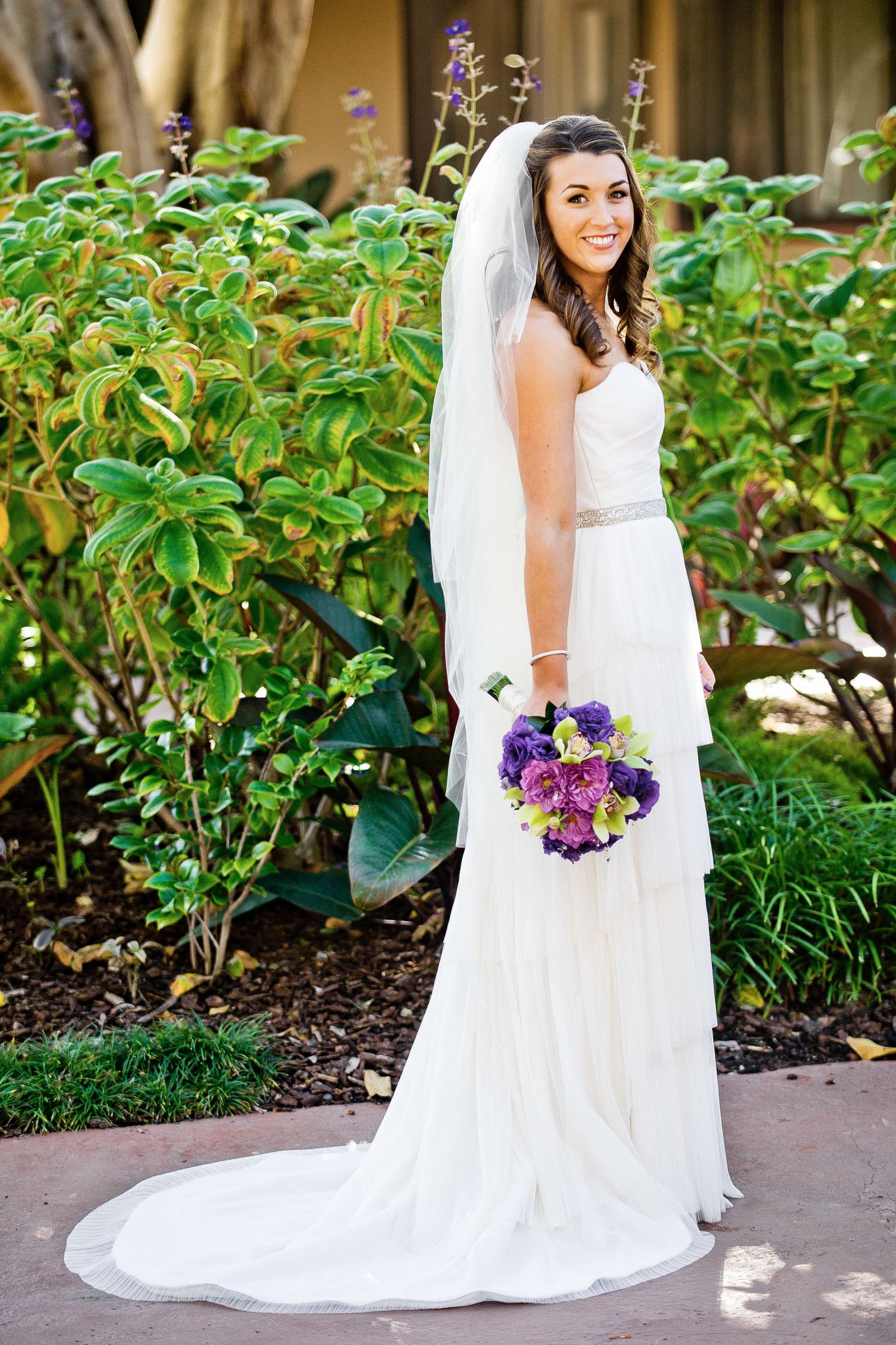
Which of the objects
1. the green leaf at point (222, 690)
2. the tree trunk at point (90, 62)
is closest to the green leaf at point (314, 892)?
the green leaf at point (222, 690)

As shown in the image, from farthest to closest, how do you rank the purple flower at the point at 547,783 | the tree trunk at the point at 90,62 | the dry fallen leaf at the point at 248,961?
the tree trunk at the point at 90,62 < the dry fallen leaf at the point at 248,961 < the purple flower at the point at 547,783

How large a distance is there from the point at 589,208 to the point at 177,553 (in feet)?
3.63

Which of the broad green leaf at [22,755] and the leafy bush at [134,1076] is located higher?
the broad green leaf at [22,755]

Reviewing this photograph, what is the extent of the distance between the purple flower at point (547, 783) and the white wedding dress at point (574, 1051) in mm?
315

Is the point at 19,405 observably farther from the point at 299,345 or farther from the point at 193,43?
the point at 193,43

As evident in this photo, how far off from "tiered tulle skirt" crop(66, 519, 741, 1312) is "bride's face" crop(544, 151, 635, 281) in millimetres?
462

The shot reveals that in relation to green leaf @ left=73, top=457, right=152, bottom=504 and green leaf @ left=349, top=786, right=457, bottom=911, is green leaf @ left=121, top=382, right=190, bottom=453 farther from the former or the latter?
green leaf @ left=349, top=786, right=457, bottom=911

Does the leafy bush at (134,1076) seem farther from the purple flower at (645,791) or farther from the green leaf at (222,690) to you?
the purple flower at (645,791)

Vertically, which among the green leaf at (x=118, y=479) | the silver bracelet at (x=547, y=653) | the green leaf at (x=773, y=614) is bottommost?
the silver bracelet at (x=547, y=653)

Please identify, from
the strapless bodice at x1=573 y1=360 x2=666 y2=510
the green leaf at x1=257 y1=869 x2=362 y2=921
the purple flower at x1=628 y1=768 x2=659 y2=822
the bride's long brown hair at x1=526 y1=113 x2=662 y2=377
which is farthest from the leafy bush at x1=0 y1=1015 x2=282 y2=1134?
the bride's long brown hair at x1=526 y1=113 x2=662 y2=377

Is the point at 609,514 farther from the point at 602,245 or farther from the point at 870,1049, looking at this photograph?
the point at 870,1049

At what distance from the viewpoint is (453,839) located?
3.12m

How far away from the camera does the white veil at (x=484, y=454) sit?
87.6 inches

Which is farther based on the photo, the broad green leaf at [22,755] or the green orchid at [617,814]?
the broad green leaf at [22,755]
